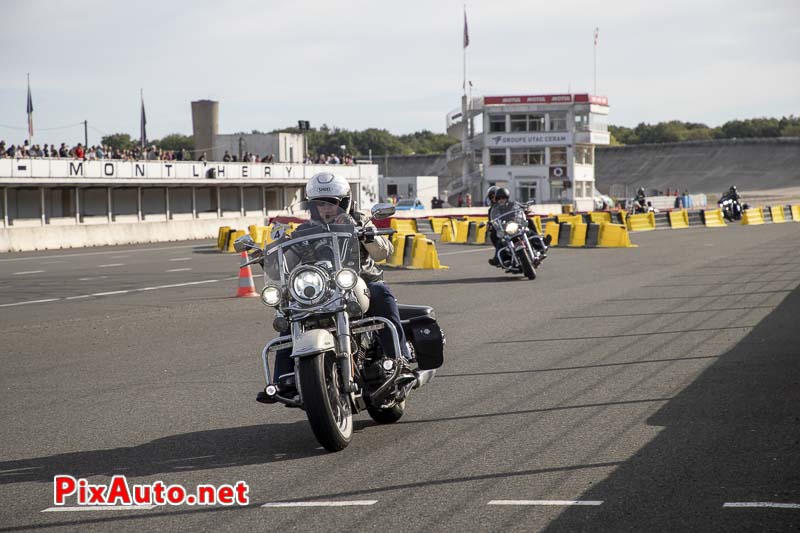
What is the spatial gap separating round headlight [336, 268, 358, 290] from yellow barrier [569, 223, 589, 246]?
1032 inches

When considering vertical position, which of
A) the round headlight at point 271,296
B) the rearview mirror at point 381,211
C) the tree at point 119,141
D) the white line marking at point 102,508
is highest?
the tree at point 119,141

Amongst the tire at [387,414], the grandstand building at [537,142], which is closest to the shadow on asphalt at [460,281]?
the tire at [387,414]

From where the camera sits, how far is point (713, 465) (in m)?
6.23

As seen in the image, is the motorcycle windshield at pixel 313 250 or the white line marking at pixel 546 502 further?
the motorcycle windshield at pixel 313 250

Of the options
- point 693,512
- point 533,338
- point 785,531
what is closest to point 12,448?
point 693,512

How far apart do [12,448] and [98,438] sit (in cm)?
57

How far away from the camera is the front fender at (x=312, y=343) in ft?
21.4

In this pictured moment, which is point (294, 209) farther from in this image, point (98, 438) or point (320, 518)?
point (320, 518)

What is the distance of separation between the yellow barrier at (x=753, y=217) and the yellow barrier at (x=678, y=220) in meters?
3.13

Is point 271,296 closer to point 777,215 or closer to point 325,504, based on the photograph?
point 325,504

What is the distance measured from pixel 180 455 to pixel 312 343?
121 cm

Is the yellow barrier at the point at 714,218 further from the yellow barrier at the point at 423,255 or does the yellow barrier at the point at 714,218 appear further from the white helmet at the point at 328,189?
the white helmet at the point at 328,189

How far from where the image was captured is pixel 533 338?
12352 millimetres

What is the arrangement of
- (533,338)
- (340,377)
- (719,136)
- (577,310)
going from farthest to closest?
(719,136) < (577,310) < (533,338) < (340,377)
